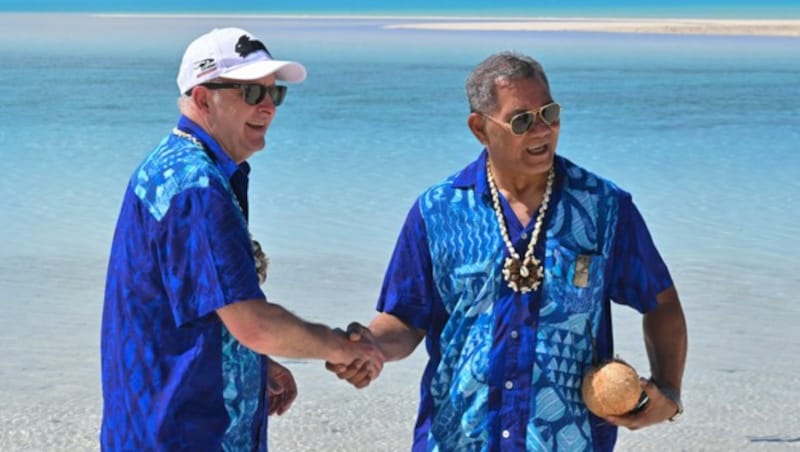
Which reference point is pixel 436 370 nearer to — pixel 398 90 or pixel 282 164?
pixel 282 164

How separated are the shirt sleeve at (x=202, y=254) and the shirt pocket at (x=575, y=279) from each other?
76cm

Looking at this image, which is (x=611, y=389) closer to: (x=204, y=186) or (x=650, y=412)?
(x=650, y=412)

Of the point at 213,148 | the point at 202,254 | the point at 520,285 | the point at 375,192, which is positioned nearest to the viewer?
the point at 202,254

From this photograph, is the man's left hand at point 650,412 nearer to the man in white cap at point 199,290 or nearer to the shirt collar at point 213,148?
the man in white cap at point 199,290

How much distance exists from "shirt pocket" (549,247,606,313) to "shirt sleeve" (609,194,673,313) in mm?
91

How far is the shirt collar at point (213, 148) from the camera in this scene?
3623 mm

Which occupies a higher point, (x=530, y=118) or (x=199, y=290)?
(x=530, y=118)

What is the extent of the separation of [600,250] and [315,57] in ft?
97.0

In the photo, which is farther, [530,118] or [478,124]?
[478,124]

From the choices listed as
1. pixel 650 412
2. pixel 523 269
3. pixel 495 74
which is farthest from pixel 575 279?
pixel 495 74

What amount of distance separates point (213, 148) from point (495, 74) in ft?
2.36

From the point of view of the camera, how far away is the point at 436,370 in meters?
3.86

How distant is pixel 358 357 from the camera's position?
3.86 metres

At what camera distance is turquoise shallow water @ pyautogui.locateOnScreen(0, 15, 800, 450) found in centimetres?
724
